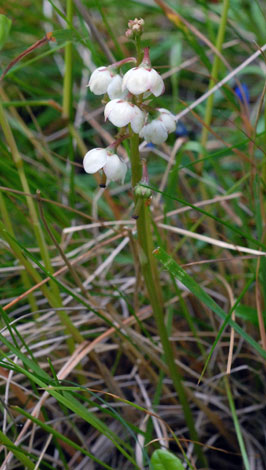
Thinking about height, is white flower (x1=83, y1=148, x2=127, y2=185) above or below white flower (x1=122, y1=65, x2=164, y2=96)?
below

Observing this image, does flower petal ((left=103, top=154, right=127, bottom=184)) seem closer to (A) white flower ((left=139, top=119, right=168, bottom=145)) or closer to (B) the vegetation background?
(A) white flower ((left=139, top=119, right=168, bottom=145))

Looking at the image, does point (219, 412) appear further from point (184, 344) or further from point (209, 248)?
point (209, 248)

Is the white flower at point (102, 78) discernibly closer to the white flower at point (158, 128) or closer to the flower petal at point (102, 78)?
the flower petal at point (102, 78)

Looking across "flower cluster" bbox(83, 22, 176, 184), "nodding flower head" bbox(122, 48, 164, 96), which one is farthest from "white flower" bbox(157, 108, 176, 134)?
"nodding flower head" bbox(122, 48, 164, 96)

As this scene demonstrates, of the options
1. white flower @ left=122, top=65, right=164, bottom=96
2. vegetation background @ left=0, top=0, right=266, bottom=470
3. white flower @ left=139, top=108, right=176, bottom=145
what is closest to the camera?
white flower @ left=122, top=65, right=164, bottom=96

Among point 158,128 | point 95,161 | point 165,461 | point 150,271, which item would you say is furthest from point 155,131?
point 165,461

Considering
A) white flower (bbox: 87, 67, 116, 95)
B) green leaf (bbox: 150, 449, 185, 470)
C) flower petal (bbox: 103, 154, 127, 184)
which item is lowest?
green leaf (bbox: 150, 449, 185, 470)

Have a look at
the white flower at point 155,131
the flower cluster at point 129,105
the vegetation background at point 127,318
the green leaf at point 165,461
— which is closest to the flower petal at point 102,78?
the flower cluster at point 129,105
